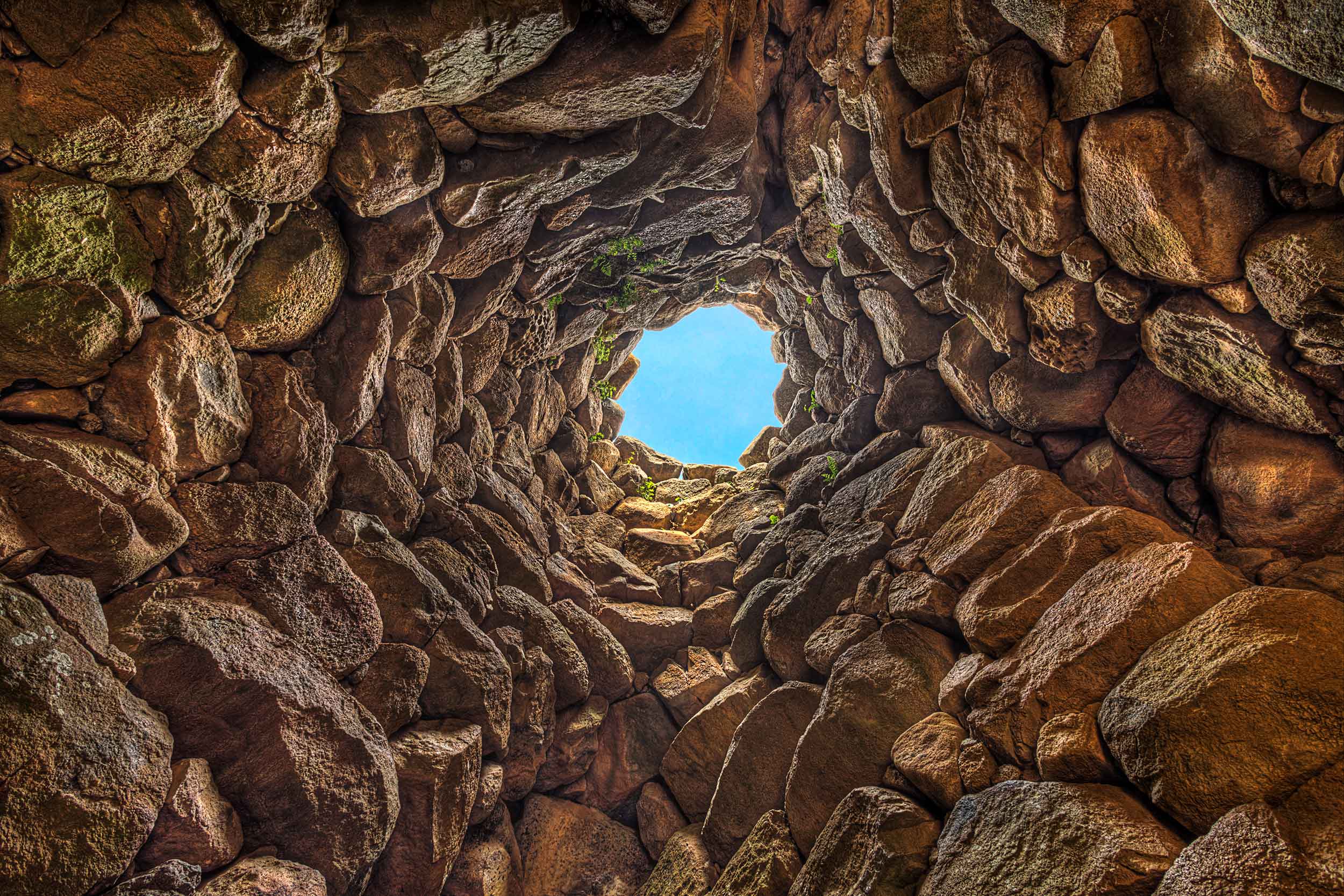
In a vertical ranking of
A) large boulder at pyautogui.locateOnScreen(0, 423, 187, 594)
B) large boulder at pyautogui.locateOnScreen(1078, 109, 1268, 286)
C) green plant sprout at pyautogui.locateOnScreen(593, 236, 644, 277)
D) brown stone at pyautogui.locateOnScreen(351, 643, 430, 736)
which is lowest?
brown stone at pyautogui.locateOnScreen(351, 643, 430, 736)

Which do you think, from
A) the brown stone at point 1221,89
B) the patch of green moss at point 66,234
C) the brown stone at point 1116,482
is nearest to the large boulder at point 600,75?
the patch of green moss at point 66,234

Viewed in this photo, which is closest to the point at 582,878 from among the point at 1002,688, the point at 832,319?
the point at 1002,688

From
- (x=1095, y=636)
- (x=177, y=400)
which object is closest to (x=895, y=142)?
(x=1095, y=636)

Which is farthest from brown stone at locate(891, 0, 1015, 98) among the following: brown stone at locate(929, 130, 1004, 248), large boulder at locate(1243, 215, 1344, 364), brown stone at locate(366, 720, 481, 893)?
brown stone at locate(366, 720, 481, 893)

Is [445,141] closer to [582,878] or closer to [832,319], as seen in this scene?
[832,319]

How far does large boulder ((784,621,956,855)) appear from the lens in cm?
591

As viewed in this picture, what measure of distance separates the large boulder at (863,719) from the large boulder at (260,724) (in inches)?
145

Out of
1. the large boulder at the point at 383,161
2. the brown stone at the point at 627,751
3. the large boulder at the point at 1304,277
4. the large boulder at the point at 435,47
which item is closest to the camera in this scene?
the large boulder at the point at 1304,277

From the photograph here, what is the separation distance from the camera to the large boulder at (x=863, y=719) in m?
5.91

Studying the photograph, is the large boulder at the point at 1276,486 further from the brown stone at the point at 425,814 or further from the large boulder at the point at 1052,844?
the brown stone at the point at 425,814

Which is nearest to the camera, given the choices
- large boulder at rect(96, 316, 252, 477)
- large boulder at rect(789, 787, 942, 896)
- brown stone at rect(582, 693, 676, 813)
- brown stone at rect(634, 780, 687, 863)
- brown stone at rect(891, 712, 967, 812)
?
large boulder at rect(96, 316, 252, 477)

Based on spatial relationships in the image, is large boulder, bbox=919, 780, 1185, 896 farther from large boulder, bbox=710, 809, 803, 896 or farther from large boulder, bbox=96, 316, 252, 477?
large boulder, bbox=96, 316, 252, 477

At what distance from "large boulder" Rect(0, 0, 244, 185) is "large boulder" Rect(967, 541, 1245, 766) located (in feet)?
23.7

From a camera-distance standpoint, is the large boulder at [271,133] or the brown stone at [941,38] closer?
the large boulder at [271,133]
